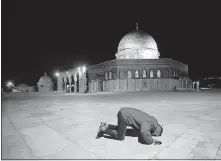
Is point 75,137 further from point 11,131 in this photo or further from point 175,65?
point 175,65

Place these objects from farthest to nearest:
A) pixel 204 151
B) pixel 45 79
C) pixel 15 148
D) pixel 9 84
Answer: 1. pixel 45 79
2. pixel 9 84
3. pixel 15 148
4. pixel 204 151

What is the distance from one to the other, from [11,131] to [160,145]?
3342mm

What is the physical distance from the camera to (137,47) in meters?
41.3

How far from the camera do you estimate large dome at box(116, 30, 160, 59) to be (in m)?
41.2

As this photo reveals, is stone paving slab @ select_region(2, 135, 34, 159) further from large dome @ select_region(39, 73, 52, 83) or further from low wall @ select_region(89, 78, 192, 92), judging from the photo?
large dome @ select_region(39, 73, 52, 83)

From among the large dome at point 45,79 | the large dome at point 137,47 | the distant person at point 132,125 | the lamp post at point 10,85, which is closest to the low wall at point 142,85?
the large dome at point 137,47

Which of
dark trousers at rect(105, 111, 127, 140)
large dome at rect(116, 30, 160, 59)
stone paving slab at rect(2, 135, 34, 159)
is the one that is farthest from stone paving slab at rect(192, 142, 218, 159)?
large dome at rect(116, 30, 160, 59)

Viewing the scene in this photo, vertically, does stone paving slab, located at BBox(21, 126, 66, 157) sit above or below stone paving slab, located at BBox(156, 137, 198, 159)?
above

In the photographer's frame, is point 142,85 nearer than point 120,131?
No

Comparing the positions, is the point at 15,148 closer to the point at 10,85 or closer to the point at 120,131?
the point at 120,131

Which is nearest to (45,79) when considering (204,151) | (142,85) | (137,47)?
(137,47)

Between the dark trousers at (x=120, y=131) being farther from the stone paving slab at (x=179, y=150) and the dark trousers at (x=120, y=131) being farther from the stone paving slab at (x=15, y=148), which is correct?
the stone paving slab at (x=15, y=148)

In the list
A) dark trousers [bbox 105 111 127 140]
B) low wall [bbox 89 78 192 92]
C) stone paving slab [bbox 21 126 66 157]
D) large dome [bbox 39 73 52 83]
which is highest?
large dome [bbox 39 73 52 83]

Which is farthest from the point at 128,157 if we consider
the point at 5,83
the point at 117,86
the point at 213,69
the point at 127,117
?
the point at 5,83
